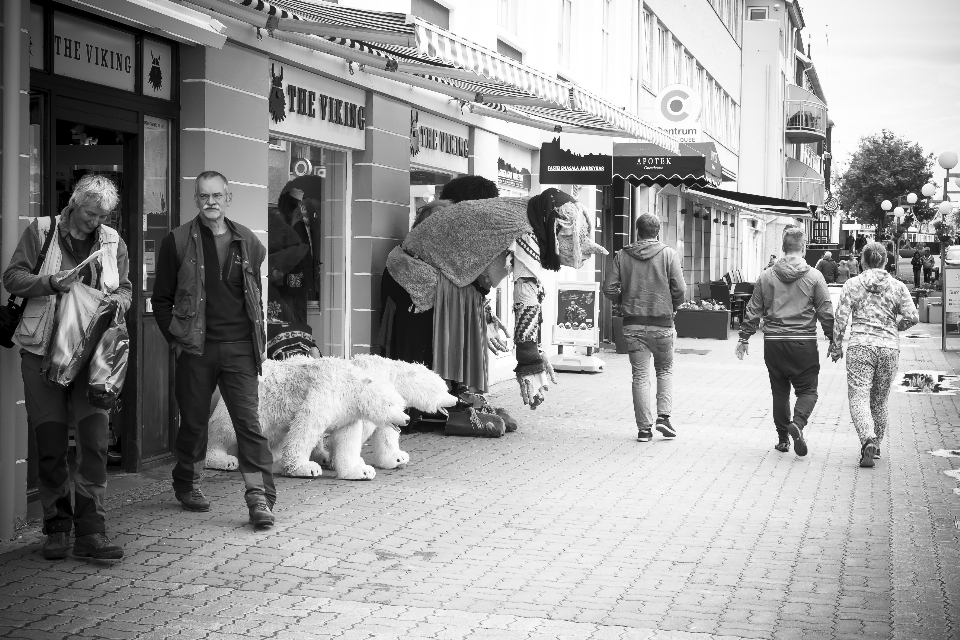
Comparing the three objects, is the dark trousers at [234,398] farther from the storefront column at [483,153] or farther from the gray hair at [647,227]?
the storefront column at [483,153]

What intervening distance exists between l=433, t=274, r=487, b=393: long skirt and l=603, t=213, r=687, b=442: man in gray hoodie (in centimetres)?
118

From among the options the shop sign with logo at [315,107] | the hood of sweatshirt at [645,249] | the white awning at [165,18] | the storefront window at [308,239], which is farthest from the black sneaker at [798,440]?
the white awning at [165,18]

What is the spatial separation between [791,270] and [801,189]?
51292mm

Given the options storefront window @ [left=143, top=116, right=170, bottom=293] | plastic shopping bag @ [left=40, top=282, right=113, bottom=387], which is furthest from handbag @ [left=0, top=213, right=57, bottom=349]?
storefront window @ [left=143, top=116, right=170, bottom=293]

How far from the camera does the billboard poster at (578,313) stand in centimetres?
1708

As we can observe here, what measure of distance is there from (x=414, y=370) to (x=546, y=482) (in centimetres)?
127

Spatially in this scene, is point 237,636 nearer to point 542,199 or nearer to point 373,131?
point 542,199

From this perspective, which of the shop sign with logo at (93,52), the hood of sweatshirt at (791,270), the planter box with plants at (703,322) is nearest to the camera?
the shop sign with logo at (93,52)

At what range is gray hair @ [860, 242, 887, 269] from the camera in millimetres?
9648

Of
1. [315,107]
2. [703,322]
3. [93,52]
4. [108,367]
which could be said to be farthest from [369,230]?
[703,322]

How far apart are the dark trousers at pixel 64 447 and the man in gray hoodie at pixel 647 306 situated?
5.61 metres

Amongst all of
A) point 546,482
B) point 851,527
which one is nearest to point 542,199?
point 546,482

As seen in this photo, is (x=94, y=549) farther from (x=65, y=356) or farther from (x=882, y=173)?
(x=882, y=173)

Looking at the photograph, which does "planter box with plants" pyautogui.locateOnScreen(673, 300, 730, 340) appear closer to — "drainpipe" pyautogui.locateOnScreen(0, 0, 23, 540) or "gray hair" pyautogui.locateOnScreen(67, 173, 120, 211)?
"drainpipe" pyautogui.locateOnScreen(0, 0, 23, 540)
